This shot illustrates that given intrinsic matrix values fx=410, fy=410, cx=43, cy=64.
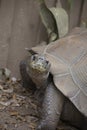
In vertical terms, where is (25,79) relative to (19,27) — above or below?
below

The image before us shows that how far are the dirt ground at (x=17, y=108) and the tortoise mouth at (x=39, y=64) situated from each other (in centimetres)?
43

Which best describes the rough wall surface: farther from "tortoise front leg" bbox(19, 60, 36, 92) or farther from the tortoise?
the tortoise

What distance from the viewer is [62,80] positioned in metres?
2.94

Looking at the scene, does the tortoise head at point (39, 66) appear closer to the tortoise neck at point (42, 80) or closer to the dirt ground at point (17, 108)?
the tortoise neck at point (42, 80)

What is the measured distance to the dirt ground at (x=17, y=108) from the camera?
301cm

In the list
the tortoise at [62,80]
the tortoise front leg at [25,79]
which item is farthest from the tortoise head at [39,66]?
the tortoise front leg at [25,79]

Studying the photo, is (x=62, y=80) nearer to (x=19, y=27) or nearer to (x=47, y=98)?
(x=47, y=98)

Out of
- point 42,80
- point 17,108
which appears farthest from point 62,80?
point 17,108

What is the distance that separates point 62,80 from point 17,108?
519mm

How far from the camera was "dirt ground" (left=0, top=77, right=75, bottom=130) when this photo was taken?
301 centimetres

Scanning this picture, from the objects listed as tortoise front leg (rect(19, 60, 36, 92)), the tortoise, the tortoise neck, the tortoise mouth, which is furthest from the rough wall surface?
the tortoise mouth

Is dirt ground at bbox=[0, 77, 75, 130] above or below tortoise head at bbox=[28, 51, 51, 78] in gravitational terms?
below

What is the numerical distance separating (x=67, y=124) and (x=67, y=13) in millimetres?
1102

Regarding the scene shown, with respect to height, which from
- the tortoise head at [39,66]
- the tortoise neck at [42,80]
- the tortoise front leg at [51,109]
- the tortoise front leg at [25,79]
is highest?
the tortoise head at [39,66]
